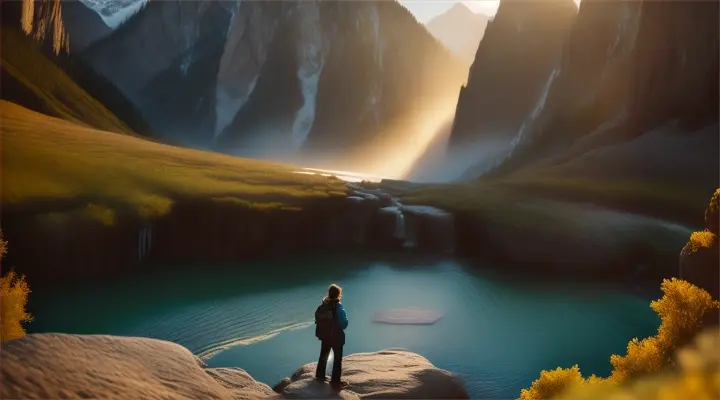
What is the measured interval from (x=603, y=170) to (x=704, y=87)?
20438 mm

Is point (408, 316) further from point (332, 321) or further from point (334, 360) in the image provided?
point (332, 321)

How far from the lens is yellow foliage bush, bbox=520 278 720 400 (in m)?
10.7

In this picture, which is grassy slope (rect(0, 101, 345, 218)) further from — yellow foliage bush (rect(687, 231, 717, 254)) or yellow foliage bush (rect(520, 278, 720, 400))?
yellow foliage bush (rect(687, 231, 717, 254))

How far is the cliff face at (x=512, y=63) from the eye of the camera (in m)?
134

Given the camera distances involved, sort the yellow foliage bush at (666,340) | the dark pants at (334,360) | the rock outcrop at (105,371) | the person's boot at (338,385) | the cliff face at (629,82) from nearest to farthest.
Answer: the rock outcrop at (105,371) → the yellow foliage bush at (666,340) → the dark pants at (334,360) → the person's boot at (338,385) → the cliff face at (629,82)

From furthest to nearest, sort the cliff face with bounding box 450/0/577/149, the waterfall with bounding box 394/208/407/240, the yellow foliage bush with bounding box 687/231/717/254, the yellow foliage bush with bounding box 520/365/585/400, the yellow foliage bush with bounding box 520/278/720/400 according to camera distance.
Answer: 1. the cliff face with bounding box 450/0/577/149
2. the waterfall with bounding box 394/208/407/240
3. the yellow foliage bush with bounding box 687/231/717/254
4. the yellow foliage bush with bounding box 520/365/585/400
5. the yellow foliage bush with bounding box 520/278/720/400

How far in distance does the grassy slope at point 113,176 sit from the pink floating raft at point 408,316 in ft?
92.5

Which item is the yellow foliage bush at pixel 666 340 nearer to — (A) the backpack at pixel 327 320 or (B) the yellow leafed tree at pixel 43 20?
(A) the backpack at pixel 327 320

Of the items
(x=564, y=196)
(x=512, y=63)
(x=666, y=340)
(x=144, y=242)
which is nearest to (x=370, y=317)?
(x=666, y=340)

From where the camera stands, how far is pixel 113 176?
53.1m

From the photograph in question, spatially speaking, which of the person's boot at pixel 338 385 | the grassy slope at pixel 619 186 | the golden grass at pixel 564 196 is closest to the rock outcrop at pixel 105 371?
the person's boot at pixel 338 385

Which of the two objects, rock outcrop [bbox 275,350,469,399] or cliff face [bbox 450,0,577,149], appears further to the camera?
cliff face [bbox 450,0,577,149]

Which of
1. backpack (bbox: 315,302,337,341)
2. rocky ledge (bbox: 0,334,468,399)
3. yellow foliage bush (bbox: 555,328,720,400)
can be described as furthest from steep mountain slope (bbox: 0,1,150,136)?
yellow foliage bush (bbox: 555,328,720,400)

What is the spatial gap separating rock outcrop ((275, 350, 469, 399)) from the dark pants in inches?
12.6
